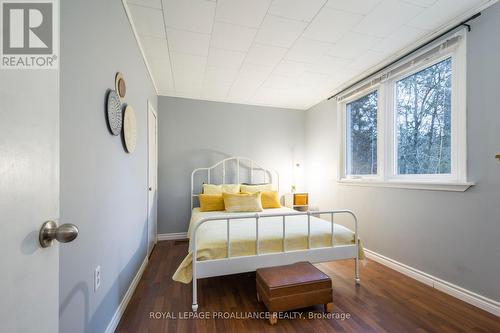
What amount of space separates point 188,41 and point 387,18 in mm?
1800

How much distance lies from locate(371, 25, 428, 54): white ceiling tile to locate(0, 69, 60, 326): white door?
2615 mm

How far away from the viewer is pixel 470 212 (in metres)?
1.84

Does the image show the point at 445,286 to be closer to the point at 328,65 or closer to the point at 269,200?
the point at 269,200

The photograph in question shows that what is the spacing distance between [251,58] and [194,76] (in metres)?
0.88

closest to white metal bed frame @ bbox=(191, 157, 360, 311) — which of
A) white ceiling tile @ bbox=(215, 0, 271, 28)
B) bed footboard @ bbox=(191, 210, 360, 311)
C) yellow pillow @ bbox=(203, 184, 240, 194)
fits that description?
bed footboard @ bbox=(191, 210, 360, 311)

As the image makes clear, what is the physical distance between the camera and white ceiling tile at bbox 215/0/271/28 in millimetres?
1710

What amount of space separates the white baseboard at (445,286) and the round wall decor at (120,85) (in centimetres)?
315

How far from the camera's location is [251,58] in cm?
250

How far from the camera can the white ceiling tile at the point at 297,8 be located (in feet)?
5.59

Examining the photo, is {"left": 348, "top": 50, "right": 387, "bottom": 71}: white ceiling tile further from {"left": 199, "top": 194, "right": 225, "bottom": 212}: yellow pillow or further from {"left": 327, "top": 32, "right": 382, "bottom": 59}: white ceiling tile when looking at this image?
{"left": 199, "top": 194, "right": 225, "bottom": 212}: yellow pillow

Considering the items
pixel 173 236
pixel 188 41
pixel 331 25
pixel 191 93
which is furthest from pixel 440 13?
pixel 173 236

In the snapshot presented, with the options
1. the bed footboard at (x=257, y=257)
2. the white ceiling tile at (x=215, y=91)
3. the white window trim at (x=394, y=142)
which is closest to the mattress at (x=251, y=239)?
the bed footboard at (x=257, y=257)

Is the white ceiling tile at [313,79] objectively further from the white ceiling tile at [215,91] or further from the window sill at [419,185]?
the window sill at [419,185]

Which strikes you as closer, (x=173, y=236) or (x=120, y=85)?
(x=120, y=85)
